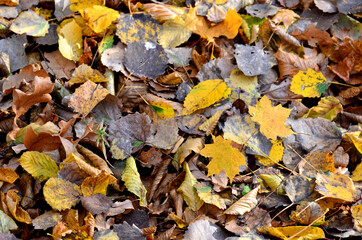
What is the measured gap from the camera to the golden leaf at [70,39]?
74.4 inches

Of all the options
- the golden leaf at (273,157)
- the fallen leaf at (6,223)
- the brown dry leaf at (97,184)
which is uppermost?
the brown dry leaf at (97,184)

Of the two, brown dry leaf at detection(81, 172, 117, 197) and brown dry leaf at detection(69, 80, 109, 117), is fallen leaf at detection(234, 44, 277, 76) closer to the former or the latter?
A: brown dry leaf at detection(69, 80, 109, 117)

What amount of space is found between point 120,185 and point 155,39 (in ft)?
3.01

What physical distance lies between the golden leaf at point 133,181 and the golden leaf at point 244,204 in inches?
15.2

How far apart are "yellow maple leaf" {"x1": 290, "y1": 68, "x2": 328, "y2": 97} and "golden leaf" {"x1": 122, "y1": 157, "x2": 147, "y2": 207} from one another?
105cm

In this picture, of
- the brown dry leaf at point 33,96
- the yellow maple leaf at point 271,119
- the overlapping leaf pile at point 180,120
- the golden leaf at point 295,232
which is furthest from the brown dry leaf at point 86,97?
the golden leaf at point 295,232

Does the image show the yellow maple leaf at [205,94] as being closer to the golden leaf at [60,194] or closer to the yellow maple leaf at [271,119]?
the yellow maple leaf at [271,119]

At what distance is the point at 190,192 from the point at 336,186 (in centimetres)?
71

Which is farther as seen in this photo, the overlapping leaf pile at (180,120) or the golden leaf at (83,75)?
the golden leaf at (83,75)

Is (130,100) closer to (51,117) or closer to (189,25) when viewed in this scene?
(51,117)

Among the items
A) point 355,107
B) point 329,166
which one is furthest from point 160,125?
point 355,107

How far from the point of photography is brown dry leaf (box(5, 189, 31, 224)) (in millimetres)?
1415

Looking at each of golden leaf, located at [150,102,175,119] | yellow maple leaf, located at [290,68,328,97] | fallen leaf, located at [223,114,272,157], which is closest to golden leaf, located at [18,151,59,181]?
golden leaf, located at [150,102,175,119]

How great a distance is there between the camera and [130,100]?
186cm
